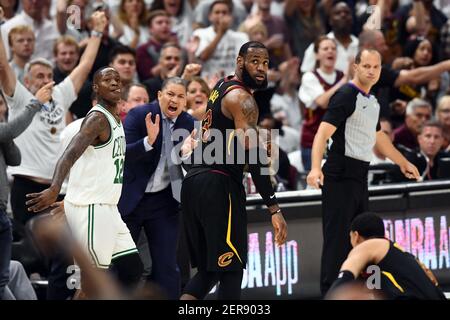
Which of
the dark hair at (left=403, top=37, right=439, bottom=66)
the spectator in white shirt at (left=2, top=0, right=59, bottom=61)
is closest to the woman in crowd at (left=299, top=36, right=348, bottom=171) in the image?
the dark hair at (left=403, top=37, right=439, bottom=66)

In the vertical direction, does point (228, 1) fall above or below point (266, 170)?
above

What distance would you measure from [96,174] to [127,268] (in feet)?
2.20

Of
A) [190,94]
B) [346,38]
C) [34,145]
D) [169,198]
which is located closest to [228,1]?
[346,38]

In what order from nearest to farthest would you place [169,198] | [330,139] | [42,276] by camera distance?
[169,198] → [330,139] → [42,276]

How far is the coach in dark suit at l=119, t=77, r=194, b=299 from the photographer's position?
8109 mm

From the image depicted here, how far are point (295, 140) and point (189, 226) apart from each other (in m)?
4.65

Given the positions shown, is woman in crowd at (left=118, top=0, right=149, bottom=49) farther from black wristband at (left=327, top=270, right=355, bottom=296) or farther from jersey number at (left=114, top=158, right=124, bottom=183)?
black wristband at (left=327, top=270, right=355, bottom=296)

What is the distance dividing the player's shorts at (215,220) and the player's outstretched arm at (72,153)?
723 mm

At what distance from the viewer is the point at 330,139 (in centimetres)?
878

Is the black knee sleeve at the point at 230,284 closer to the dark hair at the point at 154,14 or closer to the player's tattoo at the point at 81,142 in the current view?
the player's tattoo at the point at 81,142

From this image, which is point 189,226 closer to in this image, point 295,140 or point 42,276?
point 42,276

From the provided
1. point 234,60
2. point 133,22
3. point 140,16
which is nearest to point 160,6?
point 140,16

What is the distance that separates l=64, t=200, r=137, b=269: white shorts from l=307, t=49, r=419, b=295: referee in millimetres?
2053
